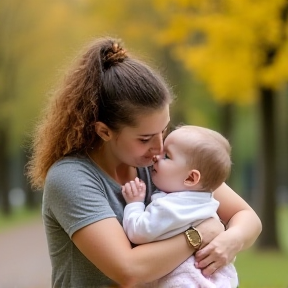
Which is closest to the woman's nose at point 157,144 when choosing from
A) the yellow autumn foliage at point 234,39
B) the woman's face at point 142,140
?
the woman's face at point 142,140

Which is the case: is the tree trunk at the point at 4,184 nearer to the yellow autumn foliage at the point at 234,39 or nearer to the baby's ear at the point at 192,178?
the yellow autumn foliage at the point at 234,39

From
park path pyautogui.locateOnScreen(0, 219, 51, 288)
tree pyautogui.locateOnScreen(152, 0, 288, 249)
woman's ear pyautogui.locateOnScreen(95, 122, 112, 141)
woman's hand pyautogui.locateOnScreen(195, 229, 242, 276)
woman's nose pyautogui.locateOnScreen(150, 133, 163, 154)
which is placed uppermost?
woman's ear pyautogui.locateOnScreen(95, 122, 112, 141)

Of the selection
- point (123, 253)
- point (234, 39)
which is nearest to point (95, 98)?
point (123, 253)

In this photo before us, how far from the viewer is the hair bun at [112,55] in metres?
2.06

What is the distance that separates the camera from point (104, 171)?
205 centimetres

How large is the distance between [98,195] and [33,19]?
12.0m

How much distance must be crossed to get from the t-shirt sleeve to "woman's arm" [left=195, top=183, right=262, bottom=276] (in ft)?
0.88

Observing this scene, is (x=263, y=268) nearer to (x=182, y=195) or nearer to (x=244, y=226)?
(x=244, y=226)

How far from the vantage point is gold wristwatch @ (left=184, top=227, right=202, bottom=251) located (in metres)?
1.95

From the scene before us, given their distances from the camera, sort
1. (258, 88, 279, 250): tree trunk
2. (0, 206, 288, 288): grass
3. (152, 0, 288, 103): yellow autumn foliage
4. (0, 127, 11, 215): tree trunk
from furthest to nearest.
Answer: (0, 127, 11, 215): tree trunk, (258, 88, 279, 250): tree trunk, (152, 0, 288, 103): yellow autumn foliage, (0, 206, 288, 288): grass

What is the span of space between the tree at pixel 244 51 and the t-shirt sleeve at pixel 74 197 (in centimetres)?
680

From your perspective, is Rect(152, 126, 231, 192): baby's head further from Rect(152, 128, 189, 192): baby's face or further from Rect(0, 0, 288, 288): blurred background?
Rect(0, 0, 288, 288): blurred background

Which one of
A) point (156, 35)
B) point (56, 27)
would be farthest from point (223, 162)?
point (56, 27)

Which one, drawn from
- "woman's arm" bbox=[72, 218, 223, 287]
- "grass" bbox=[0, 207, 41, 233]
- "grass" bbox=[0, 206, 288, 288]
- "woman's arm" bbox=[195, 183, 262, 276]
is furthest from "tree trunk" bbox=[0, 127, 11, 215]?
"woman's arm" bbox=[72, 218, 223, 287]
